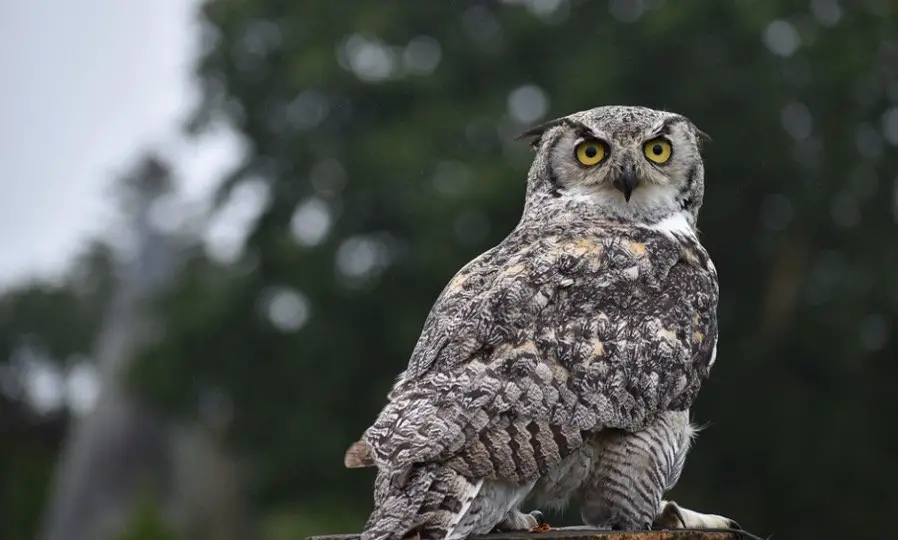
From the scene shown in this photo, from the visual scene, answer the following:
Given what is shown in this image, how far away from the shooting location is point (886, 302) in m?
22.1

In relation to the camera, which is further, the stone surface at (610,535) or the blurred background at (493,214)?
the blurred background at (493,214)

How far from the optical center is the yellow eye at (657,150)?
6.46m

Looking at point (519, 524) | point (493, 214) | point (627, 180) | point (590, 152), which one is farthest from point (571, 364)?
point (493, 214)

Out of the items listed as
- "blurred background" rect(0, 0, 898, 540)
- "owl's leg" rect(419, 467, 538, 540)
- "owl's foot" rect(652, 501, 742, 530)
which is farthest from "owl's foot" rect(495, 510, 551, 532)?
"blurred background" rect(0, 0, 898, 540)

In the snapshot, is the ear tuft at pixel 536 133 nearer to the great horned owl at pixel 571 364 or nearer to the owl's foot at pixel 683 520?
the great horned owl at pixel 571 364

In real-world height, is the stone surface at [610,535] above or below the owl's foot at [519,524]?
above

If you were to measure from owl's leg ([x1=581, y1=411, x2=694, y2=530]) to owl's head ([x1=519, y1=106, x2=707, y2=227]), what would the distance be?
95cm

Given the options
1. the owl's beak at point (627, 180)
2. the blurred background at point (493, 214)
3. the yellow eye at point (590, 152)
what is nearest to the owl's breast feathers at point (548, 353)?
the owl's beak at point (627, 180)

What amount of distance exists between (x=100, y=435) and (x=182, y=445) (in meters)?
2.38

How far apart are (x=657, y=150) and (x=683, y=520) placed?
4.97 ft

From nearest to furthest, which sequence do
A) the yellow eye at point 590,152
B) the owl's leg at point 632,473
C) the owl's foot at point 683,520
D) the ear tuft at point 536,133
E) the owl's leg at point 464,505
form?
1. the owl's leg at point 464,505
2. the owl's leg at point 632,473
3. the owl's foot at point 683,520
4. the yellow eye at point 590,152
5. the ear tuft at point 536,133

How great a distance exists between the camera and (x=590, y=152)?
6480 mm

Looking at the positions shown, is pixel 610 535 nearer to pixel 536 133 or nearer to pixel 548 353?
pixel 548 353

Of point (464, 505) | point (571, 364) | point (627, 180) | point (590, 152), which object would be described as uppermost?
point (590, 152)
